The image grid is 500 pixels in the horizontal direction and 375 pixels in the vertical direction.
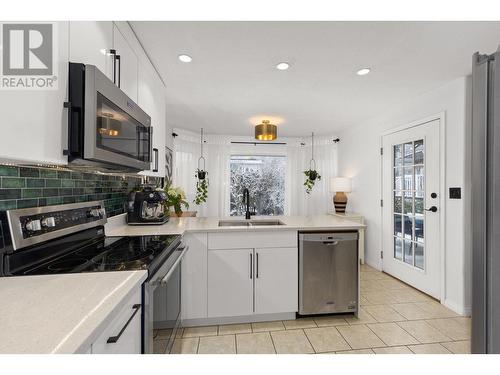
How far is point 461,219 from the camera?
2.48 metres

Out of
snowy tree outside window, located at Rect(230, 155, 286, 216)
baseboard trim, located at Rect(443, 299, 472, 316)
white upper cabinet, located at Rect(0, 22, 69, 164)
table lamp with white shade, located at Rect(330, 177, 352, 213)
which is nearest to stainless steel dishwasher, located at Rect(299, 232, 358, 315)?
baseboard trim, located at Rect(443, 299, 472, 316)

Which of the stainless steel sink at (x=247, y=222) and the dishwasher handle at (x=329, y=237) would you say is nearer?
the dishwasher handle at (x=329, y=237)

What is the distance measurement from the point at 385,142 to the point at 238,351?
125 inches

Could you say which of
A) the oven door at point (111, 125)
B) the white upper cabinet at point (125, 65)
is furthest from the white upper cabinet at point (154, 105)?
the oven door at point (111, 125)

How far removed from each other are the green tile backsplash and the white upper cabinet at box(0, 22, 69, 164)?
308 mm

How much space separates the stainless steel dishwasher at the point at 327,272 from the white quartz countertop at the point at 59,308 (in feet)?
5.22

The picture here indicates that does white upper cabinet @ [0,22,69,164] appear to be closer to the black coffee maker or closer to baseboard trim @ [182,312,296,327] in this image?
the black coffee maker

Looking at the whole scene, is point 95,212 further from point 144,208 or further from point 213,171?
point 213,171

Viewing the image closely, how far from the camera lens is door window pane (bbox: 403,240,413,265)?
315 centimetres

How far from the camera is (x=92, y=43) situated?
4.13ft

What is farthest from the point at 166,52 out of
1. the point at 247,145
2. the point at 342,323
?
the point at 247,145

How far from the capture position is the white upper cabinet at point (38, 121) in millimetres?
833

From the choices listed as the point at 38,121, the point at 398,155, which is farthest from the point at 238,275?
the point at 398,155

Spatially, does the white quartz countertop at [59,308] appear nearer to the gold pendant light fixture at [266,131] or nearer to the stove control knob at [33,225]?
the stove control knob at [33,225]
